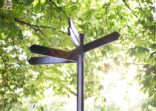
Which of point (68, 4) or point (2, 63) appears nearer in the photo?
point (68, 4)

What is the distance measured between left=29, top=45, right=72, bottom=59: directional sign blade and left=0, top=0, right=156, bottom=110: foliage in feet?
7.09

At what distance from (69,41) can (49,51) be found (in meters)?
4.22

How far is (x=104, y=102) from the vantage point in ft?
25.8

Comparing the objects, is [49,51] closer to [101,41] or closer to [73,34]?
[73,34]

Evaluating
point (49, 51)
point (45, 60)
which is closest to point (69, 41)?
point (45, 60)

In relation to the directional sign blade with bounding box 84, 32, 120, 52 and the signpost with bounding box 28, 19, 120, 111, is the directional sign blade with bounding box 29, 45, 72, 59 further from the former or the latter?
the directional sign blade with bounding box 84, 32, 120, 52

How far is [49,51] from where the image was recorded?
3016 millimetres

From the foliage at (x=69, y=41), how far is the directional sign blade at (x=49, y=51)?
85.1 inches

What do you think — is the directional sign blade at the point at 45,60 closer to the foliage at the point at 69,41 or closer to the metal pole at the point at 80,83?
the metal pole at the point at 80,83

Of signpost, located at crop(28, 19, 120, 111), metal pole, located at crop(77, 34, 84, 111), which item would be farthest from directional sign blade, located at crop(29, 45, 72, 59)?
metal pole, located at crop(77, 34, 84, 111)

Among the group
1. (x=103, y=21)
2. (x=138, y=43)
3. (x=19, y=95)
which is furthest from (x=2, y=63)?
(x=138, y=43)

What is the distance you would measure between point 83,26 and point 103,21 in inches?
15.7

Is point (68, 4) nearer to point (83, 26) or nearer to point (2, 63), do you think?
point (83, 26)

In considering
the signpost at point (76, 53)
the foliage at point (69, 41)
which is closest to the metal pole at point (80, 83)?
the signpost at point (76, 53)
